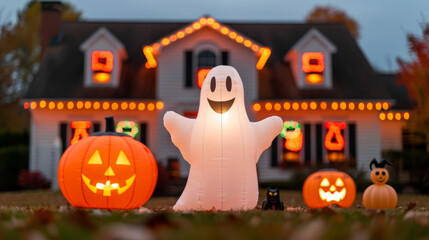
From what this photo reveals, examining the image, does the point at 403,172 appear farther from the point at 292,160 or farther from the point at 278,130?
the point at 278,130

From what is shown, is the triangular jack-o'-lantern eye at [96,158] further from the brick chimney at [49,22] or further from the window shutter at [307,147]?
the brick chimney at [49,22]

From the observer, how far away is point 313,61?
2005cm

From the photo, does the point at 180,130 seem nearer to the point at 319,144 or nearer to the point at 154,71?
the point at 319,144

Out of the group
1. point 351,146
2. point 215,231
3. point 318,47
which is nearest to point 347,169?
point 351,146

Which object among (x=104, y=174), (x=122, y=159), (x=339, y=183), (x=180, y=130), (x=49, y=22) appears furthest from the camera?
(x=49, y=22)

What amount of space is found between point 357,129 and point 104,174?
541 inches

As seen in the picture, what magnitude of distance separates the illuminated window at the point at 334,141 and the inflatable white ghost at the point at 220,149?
11.7m

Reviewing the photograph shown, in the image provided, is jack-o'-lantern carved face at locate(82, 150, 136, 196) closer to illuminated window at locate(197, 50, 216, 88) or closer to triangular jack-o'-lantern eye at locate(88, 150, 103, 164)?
triangular jack-o'-lantern eye at locate(88, 150, 103, 164)

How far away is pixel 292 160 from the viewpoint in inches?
774

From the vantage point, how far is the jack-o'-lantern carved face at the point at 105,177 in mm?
8102

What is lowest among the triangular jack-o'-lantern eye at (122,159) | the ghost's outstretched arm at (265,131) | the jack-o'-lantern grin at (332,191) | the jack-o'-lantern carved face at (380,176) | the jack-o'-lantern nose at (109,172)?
the jack-o'-lantern grin at (332,191)

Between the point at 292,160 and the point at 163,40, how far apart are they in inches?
243

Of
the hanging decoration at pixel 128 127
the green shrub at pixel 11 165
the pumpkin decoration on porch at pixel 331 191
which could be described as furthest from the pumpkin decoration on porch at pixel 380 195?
the green shrub at pixel 11 165

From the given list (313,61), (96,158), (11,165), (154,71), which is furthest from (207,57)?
(96,158)
